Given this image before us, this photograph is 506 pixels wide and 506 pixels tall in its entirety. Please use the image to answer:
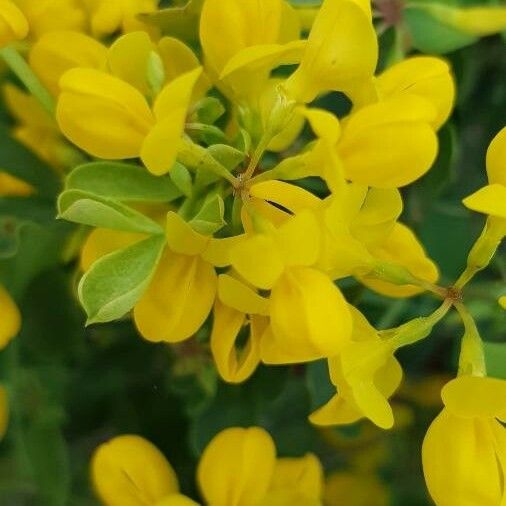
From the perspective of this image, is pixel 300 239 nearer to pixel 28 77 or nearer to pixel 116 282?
pixel 116 282

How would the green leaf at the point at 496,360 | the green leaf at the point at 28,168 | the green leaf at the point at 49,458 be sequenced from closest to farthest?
the green leaf at the point at 496,360 < the green leaf at the point at 28,168 < the green leaf at the point at 49,458

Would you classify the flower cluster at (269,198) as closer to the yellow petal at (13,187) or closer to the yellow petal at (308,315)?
the yellow petal at (308,315)

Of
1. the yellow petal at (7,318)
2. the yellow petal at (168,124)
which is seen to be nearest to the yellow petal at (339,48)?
the yellow petal at (168,124)

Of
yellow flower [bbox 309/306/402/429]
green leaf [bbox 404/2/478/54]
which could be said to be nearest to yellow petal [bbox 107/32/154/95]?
yellow flower [bbox 309/306/402/429]

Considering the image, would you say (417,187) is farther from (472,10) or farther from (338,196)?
(338,196)

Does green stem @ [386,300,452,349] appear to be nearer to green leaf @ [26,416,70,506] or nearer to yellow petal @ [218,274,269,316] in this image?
yellow petal @ [218,274,269,316]

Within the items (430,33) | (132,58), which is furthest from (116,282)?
(430,33)
